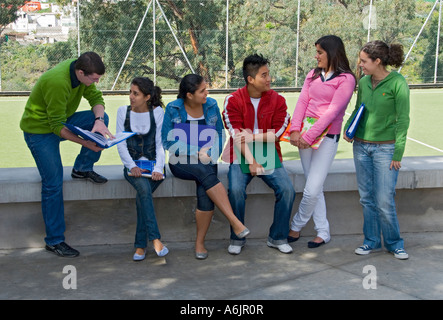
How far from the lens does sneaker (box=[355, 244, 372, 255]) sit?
5.29 meters

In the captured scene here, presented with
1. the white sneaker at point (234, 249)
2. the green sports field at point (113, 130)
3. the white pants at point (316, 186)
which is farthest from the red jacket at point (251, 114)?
the green sports field at point (113, 130)

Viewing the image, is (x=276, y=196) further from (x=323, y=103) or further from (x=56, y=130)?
(x=56, y=130)

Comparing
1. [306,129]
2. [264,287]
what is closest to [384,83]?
[306,129]

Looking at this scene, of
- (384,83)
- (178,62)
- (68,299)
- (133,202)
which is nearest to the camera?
(68,299)

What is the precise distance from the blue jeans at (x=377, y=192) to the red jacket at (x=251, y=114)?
71 centimetres

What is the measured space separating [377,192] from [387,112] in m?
0.69

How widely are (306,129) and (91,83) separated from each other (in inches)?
74.4

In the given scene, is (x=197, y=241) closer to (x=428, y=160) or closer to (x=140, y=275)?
(x=140, y=275)

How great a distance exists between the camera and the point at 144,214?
16.8 feet

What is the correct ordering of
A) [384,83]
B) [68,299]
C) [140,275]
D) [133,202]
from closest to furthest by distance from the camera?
1. [68,299]
2. [140,275]
3. [384,83]
4. [133,202]

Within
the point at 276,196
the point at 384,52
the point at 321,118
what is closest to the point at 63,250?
the point at 276,196

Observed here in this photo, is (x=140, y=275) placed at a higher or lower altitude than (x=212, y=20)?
lower

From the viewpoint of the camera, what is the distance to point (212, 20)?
74.8ft

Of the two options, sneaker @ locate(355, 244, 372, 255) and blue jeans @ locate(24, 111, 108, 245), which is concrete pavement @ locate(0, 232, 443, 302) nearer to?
sneaker @ locate(355, 244, 372, 255)
